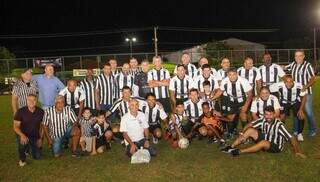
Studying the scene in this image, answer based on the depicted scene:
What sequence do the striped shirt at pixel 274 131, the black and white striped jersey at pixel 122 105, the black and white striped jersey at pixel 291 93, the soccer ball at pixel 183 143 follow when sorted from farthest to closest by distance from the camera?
the black and white striped jersey at pixel 122 105 → the black and white striped jersey at pixel 291 93 → the soccer ball at pixel 183 143 → the striped shirt at pixel 274 131

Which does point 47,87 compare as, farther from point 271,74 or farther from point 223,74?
point 271,74

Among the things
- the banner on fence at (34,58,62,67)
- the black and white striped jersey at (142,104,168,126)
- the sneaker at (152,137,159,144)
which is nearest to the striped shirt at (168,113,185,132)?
the black and white striped jersey at (142,104,168,126)

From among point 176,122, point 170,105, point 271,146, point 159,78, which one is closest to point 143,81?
point 159,78

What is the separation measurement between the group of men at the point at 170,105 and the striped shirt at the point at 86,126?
56 mm

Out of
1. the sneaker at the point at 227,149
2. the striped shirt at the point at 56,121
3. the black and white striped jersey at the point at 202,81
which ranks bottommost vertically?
the sneaker at the point at 227,149

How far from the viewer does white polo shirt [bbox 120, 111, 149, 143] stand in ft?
27.8

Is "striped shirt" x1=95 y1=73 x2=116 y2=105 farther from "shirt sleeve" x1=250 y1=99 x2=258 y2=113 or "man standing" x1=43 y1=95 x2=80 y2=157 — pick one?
"shirt sleeve" x1=250 y1=99 x2=258 y2=113

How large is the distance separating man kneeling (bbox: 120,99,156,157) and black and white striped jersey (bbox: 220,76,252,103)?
2259 mm

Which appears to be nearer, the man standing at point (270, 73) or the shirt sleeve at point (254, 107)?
the shirt sleeve at point (254, 107)

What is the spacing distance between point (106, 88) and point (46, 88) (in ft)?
5.43

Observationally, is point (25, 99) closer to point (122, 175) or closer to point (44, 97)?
point (44, 97)

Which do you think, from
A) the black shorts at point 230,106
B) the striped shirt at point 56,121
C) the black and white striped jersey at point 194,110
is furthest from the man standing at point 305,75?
the striped shirt at point 56,121

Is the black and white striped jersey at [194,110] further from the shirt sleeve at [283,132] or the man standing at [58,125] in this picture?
the man standing at [58,125]

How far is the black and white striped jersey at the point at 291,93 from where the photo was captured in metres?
9.33
